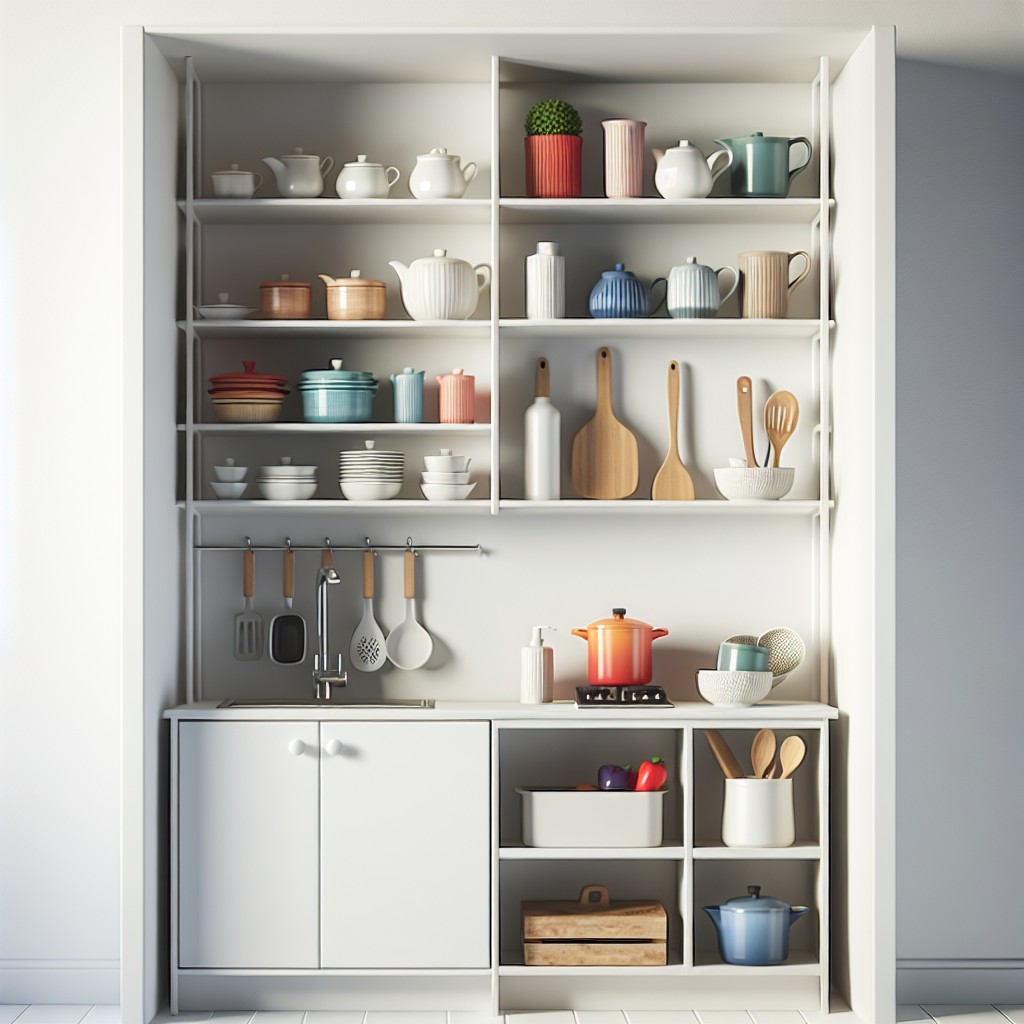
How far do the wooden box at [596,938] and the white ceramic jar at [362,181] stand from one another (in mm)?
1883

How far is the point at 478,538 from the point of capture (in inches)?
131

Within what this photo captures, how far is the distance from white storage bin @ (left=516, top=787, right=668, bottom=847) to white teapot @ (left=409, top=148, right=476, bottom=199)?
5.07 ft

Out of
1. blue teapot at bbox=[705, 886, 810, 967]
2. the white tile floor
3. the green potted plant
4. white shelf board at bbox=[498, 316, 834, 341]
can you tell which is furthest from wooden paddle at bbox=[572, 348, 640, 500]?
the white tile floor

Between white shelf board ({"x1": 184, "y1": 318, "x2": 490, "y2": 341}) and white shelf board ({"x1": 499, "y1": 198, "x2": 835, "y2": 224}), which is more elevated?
white shelf board ({"x1": 499, "y1": 198, "x2": 835, "y2": 224})

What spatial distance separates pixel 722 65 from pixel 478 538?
55.4 inches


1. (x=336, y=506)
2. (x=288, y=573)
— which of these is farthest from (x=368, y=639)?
(x=336, y=506)

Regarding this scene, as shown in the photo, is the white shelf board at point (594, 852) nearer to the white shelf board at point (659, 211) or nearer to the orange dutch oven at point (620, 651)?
the orange dutch oven at point (620, 651)

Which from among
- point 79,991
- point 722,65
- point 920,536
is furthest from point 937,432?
point 79,991

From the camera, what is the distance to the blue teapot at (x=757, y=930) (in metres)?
3.00

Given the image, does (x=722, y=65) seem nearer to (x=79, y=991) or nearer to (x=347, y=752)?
(x=347, y=752)

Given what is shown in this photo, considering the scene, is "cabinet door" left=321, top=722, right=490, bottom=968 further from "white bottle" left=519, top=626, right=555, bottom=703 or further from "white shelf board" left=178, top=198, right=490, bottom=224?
"white shelf board" left=178, top=198, right=490, bottom=224

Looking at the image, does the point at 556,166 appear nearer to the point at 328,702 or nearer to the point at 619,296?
the point at 619,296

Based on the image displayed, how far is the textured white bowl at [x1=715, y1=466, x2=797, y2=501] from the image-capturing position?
→ 3100 millimetres

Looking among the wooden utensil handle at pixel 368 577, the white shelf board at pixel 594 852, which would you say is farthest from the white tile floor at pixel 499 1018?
the wooden utensil handle at pixel 368 577
